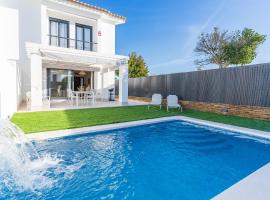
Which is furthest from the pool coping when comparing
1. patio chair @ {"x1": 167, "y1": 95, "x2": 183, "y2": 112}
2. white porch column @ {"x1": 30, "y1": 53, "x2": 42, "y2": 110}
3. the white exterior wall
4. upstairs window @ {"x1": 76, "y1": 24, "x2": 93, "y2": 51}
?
the white exterior wall

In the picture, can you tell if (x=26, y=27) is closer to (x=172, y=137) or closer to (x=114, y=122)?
(x=114, y=122)

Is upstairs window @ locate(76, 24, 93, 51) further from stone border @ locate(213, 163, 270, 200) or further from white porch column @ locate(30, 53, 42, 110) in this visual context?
stone border @ locate(213, 163, 270, 200)

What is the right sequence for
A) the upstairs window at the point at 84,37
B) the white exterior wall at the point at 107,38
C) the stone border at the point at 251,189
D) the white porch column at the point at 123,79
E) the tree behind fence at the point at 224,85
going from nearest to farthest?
1. the stone border at the point at 251,189
2. the tree behind fence at the point at 224,85
3. the white porch column at the point at 123,79
4. the upstairs window at the point at 84,37
5. the white exterior wall at the point at 107,38

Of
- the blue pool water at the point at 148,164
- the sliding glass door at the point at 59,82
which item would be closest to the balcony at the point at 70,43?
the sliding glass door at the point at 59,82

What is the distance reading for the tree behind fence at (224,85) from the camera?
1217 centimetres

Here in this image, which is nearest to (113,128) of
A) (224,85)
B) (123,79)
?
(123,79)

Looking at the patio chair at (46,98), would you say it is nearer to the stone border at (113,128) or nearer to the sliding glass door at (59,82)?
the sliding glass door at (59,82)

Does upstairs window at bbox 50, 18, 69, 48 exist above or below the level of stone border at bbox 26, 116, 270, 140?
above

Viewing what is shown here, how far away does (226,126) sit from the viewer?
10.6 meters

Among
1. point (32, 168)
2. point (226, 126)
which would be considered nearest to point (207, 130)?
point (226, 126)

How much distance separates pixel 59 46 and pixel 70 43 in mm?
1198

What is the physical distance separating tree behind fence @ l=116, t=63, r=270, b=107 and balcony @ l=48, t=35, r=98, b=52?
28.5ft

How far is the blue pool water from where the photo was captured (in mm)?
4594

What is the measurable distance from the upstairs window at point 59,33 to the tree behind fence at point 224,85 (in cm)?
1107
